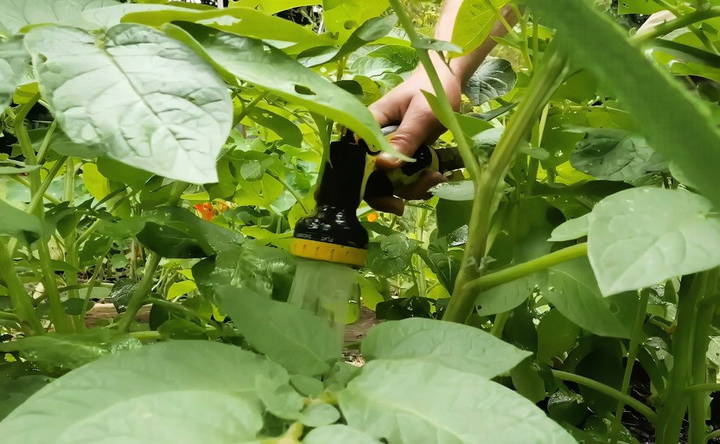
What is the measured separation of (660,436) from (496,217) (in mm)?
229

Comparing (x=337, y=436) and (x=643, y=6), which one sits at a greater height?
(x=643, y=6)

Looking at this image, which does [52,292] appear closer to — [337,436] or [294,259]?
[294,259]

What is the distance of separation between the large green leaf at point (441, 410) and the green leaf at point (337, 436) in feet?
0.05

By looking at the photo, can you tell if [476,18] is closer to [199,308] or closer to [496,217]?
[496,217]

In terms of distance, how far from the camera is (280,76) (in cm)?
29

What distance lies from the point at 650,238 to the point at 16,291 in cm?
41

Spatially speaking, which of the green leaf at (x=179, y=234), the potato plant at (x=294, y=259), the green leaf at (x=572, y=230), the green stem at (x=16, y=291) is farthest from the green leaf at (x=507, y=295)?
the green stem at (x=16, y=291)

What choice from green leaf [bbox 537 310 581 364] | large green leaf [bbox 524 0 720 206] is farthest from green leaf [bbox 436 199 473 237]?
large green leaf [bbox 524 0 720 206]

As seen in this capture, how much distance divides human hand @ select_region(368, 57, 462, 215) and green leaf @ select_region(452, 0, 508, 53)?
0.18ft

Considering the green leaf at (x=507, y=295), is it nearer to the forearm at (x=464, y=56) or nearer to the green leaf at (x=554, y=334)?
the green leaf at (x=554, y=334)

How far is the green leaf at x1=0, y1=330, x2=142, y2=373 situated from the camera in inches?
13.8

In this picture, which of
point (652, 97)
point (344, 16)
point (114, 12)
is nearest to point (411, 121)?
point (344, 16)

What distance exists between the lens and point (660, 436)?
0.53 metres

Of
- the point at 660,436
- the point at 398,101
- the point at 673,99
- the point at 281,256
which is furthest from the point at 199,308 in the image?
the point at 673,99
